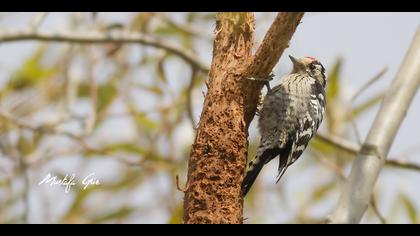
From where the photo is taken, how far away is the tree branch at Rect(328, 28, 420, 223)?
279cm

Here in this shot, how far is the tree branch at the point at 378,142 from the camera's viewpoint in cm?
279

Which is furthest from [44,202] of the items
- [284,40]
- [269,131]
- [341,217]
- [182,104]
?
[341,217]

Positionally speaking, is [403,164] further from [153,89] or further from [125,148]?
[125,148]

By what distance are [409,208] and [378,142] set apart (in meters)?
2.88

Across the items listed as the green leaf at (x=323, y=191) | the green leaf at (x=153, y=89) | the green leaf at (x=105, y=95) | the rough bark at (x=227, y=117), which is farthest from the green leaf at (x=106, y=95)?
the rough bark at (x=227, y=117)

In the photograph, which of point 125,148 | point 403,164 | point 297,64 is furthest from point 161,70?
point 403,164

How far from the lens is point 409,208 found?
19.0 ft

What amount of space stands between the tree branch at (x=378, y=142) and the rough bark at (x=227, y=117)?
0.50 m

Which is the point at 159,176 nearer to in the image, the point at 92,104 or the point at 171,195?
the point at 171,195

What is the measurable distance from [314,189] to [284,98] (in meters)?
2.65

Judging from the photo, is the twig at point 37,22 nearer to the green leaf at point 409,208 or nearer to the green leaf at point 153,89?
the green leaf at point 153,89

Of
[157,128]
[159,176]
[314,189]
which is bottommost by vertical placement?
[314,189]

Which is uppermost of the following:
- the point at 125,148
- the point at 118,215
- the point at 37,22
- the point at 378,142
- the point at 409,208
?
the point at 37,22

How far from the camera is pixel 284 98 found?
5.09 m
